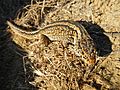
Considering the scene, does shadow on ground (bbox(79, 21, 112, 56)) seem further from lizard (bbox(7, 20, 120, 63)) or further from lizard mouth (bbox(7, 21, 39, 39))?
lizard mouth (bbox(7, 21, 39, 39))

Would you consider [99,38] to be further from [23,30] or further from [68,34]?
[23,30]

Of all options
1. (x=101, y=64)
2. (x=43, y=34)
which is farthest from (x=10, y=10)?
(x=101, y=64)

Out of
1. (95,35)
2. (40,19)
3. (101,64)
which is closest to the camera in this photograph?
(101,64)

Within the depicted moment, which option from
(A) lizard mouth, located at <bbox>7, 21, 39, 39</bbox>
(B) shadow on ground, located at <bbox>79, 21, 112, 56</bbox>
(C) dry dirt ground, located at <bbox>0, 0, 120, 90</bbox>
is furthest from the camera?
(A) lizard mouth, located at <bbox>7, 21, 39, 39</bbox>

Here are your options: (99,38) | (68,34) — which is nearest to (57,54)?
(68,34)

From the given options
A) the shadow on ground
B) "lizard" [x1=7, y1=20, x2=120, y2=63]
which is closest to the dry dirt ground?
the shadow on ground

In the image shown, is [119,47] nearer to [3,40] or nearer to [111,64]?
[111,64]

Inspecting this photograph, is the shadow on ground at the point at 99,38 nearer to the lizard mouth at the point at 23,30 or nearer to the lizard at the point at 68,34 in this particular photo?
the lizard at the point at 68,34
